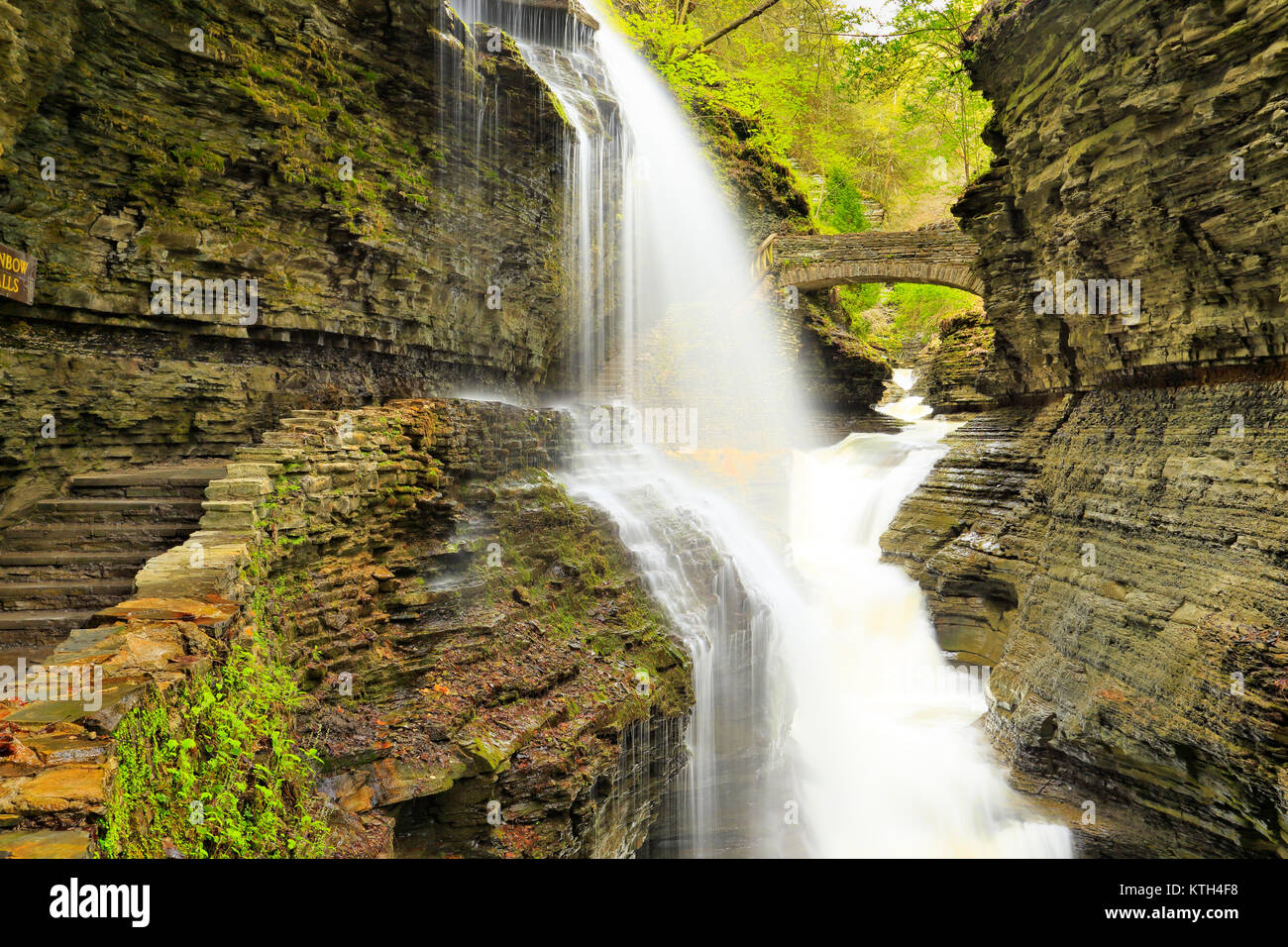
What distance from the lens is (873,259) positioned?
19.8m

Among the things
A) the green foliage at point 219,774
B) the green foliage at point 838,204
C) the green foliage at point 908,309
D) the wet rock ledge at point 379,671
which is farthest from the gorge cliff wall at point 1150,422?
the green foliage at point 908,309

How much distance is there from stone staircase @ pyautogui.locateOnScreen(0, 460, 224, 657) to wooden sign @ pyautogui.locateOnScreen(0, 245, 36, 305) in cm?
191

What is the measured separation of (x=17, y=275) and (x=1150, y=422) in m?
14.1

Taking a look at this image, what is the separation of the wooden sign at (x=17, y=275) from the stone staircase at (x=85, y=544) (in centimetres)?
191

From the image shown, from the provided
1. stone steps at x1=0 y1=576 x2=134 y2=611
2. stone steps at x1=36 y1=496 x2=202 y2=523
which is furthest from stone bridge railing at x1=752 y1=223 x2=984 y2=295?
stone steps at x1=0 y1=576 x2=134 y2=611

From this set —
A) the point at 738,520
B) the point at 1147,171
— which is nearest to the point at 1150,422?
the point at 1147,171

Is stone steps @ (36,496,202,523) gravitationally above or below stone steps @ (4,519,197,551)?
above

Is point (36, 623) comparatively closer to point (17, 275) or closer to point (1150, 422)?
point (17, 275)

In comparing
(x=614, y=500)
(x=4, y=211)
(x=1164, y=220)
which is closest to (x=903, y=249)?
(x=1164, y=220)

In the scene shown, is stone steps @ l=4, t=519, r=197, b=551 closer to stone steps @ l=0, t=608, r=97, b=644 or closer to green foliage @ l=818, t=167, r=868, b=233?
stone steps @ l=0, t=608, r=97, b=644

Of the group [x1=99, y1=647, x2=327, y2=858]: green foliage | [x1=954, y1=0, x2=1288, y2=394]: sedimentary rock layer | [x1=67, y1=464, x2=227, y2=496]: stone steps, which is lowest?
[x1=99, y1=647, x2=327, y2=858]: green foliage

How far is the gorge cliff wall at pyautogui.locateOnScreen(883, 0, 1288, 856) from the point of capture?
23.0 feet

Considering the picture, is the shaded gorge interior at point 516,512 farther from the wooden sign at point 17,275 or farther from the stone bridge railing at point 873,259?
the stone bridge railing at point 873,259

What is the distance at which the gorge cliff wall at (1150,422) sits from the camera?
7008 mm
